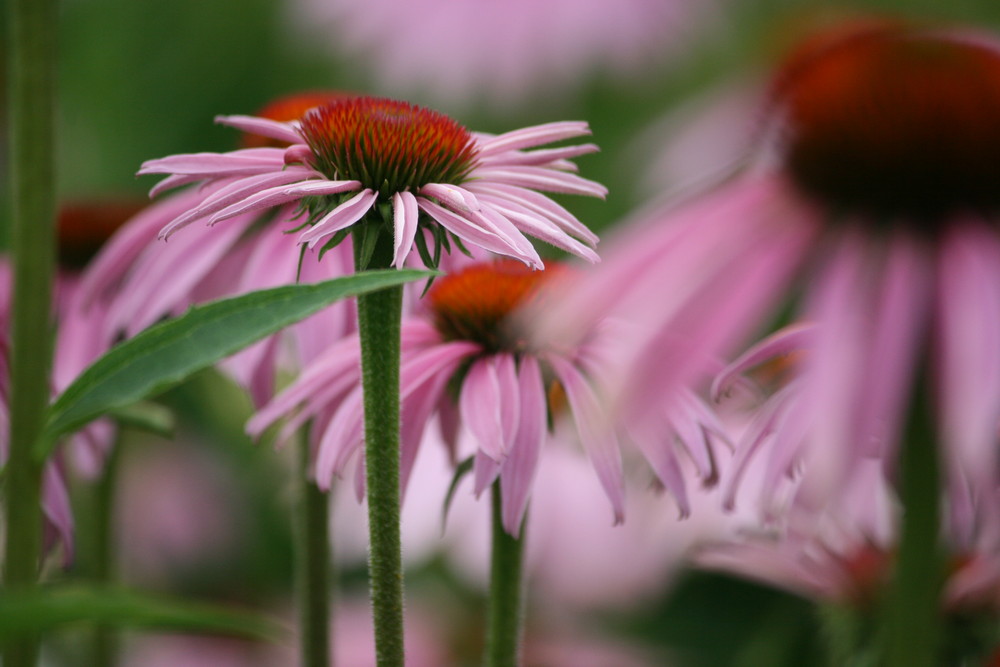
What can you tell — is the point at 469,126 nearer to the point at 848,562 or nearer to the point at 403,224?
the point at 848,562

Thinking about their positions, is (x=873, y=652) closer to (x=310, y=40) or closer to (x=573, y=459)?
(x=573, y=459)

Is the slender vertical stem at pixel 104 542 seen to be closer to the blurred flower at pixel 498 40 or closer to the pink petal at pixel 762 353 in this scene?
the pink petal at pixel 762 353

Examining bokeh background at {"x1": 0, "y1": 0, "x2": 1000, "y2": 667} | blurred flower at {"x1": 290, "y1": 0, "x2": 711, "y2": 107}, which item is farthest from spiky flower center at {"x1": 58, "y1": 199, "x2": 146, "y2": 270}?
blurred flower at {"x1": 290, "y1": 0, "x2": 711, "y2": 107}

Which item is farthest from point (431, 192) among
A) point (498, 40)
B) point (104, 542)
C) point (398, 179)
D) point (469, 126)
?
point (498, 40)

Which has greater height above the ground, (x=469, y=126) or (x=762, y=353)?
(x=469, y=126)

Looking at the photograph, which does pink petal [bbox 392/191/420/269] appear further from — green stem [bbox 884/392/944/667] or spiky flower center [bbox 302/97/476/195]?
green stem [bbox 884/392/944/667]

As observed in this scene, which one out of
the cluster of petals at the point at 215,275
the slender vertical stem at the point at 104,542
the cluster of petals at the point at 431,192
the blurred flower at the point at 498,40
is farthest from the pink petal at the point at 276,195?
the blurred flower at the point at 498,40
